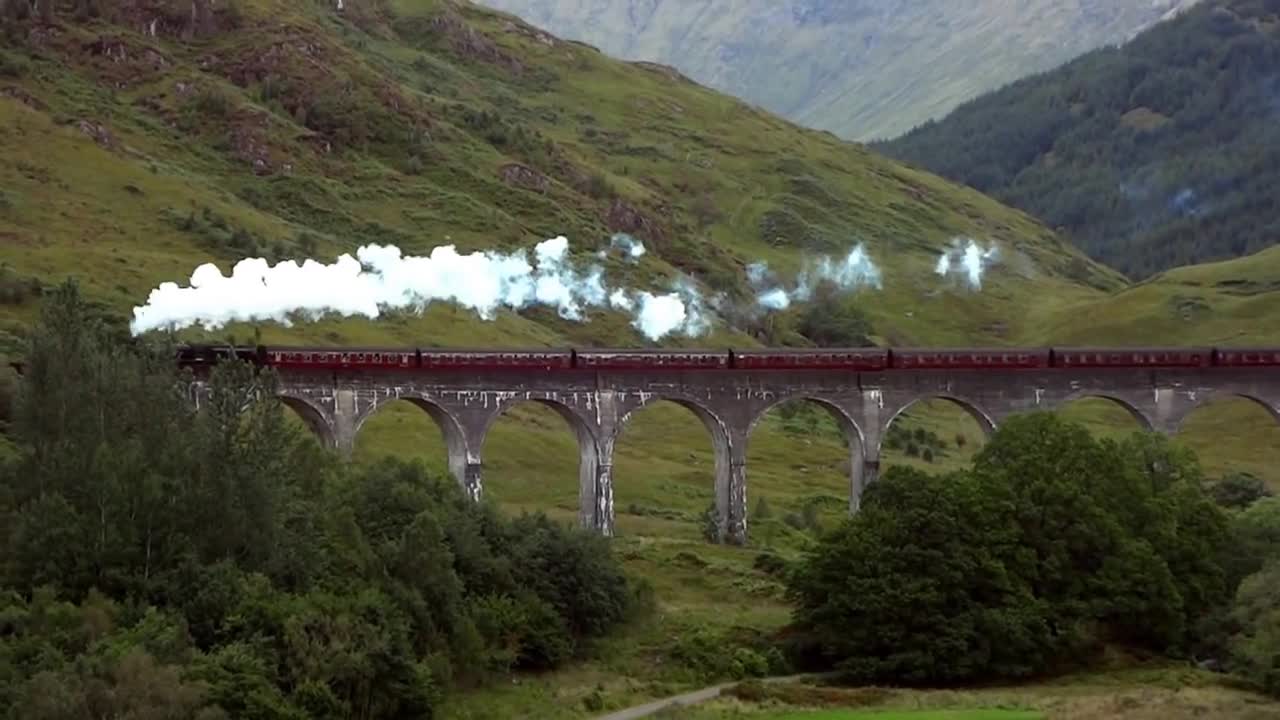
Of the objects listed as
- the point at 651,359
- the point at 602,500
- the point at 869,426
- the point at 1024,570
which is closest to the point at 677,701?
the point at 1024,570

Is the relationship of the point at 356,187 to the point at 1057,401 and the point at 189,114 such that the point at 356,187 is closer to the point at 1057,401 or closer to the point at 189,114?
the point at 189,114

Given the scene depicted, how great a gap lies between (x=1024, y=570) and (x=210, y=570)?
31141 millimetres

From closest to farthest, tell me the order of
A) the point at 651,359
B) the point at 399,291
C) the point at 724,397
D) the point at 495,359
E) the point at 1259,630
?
the point at 1259,630
the point at 495,359
the point at 651,359
the point at 724,397
the point at 399,291

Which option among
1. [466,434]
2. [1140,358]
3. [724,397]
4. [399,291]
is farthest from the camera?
[399,291]

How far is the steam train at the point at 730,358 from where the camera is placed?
8294 centimetres

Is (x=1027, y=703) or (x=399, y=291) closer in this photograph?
(x=1027, y=703)

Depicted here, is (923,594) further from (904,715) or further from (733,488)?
(733,488)

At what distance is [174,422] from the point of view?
198ft

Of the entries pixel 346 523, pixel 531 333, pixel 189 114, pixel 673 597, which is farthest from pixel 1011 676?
pixel 189 114

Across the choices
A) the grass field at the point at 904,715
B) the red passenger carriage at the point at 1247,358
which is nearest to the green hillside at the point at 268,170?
the red passenger carriage at the point at 1247,358

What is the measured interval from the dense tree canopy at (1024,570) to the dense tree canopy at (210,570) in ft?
37.3

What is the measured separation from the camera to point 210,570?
2216 inches

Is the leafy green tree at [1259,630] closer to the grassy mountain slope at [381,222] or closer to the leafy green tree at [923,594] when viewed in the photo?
the leafy green tree at [923,594]

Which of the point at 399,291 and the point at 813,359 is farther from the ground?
the point at 399,291
